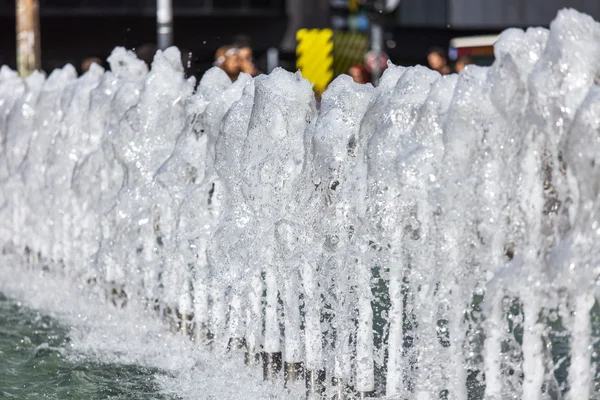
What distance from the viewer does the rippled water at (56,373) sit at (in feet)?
18.2

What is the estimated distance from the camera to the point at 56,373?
5.97 m

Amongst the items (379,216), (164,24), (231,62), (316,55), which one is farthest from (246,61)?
(316,55)

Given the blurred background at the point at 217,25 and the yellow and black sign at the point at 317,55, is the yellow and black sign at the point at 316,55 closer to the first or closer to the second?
the yellow and black sign at the point at 317,55

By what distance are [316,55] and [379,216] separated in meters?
12.6

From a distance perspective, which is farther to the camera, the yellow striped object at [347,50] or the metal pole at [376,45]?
the metal pole at [376,45]

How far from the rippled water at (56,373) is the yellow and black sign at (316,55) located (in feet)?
34.2

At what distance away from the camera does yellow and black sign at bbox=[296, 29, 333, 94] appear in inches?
675

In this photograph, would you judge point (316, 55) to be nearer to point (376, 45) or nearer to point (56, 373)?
point (56, 373)

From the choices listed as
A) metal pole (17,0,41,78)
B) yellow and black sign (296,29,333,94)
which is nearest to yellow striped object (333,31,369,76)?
Result: yellow and black sign (296,29,333,94)

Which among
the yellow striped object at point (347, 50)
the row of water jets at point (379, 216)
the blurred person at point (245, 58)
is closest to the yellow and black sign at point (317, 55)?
the yellow striped object at point (347, 50)

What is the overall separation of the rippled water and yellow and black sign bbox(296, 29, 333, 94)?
10.4 metres

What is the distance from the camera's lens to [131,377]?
19.2ft

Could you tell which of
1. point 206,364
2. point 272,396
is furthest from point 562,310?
point 206,364

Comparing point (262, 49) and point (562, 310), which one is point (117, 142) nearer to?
point (562, 310)
